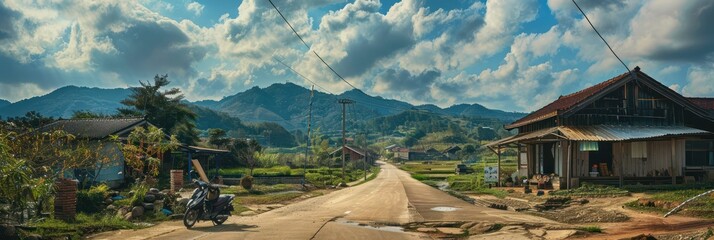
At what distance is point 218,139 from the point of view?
2522 inches

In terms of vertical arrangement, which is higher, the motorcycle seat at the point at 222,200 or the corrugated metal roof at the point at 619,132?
the corrugated metal roof at the point at 619,132

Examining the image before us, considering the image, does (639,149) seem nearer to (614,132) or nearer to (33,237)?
(614,132)

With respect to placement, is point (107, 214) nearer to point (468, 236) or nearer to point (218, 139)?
point (468, 236)

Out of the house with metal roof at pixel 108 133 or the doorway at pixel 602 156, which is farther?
the house with metal roof at pixel 108 133

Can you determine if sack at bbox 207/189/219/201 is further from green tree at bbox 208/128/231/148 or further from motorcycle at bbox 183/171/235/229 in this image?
green tree at bbox 208/128/231/148

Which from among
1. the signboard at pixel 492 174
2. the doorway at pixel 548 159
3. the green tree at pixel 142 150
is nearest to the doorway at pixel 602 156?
the doorway at pixel 548 159

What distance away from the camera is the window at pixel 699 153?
28844 millimetres

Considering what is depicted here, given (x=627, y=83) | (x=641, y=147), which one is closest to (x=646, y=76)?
(x=627, y=83)

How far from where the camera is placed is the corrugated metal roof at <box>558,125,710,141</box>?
2661 centimetres

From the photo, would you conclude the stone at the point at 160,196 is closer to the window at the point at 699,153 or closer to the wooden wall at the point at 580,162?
the wooden wall at the point at 580,162

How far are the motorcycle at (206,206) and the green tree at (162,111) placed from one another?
42873mm

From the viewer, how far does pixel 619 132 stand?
28.5 meters

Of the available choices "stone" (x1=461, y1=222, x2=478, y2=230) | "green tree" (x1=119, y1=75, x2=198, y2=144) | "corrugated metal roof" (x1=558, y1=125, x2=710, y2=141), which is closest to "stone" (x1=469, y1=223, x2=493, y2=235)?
"stone" (x1=461, y1=222, x2=478, y2=230)

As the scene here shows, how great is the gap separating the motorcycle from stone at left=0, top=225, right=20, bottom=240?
→ 4.00 meters
